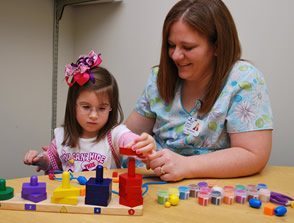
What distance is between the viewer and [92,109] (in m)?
1.22

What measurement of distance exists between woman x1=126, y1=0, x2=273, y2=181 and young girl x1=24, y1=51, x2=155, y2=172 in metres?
0.16

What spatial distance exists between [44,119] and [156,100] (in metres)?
1.05

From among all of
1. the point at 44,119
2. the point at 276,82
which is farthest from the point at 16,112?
the point at 276,82

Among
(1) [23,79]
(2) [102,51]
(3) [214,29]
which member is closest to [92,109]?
(3) [214,29]

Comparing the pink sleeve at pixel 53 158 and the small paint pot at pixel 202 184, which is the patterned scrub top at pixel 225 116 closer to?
the small paint pot at pixel 202 184

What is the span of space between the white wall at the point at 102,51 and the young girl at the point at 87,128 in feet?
2.35

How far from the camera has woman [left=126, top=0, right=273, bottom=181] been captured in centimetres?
102

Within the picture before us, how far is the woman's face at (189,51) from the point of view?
1.14 meters

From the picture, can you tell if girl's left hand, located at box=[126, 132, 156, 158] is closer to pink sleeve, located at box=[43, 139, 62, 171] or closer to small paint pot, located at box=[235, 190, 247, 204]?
small paint pot, located at box=[235, 190, 247, 204]

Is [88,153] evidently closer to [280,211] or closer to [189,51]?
[189,51]

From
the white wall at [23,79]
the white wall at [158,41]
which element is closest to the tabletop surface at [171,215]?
the white wall at [158,41]

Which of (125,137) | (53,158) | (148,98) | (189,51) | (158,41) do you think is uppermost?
(158,41)

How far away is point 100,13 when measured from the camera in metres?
2.16

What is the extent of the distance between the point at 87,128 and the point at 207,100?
44cm
